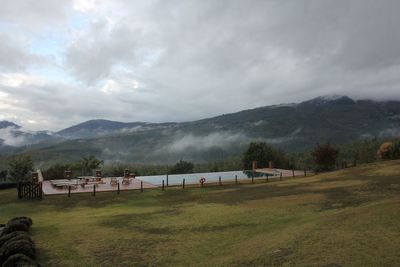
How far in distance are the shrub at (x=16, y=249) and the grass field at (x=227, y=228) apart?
0.62 meters

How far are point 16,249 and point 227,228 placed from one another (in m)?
8.00

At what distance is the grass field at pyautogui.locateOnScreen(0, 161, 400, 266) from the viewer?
11320 mm

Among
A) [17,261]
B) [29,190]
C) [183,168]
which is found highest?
[183,168]

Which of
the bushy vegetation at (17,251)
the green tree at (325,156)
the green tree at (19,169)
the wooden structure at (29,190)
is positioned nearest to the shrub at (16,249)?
the bushy vegetation at (17,251)

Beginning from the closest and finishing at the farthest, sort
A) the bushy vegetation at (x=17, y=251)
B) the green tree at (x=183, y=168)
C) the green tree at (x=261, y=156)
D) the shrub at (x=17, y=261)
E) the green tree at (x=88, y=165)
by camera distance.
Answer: the shrub at (x=17, y=261), the bushy vegetation at (x=17, y=251), the green tree at (x=88, y=165), the green tree at (x=261, y=156), the green tree at (x=183, y=168)

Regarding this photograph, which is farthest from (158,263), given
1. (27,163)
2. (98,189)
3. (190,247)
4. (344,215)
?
(27,163)

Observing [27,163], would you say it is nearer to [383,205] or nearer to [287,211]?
[287,211]

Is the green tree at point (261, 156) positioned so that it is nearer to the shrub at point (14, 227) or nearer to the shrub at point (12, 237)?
the shrub at point (14, 227)

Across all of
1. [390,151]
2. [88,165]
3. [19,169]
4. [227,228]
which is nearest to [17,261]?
[227,228]

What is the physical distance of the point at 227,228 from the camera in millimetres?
15898

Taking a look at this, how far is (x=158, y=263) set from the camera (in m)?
11.8

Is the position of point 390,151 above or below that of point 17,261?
above

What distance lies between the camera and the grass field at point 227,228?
37.1 ft

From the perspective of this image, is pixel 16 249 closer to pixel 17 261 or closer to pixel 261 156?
pixel 17 261
